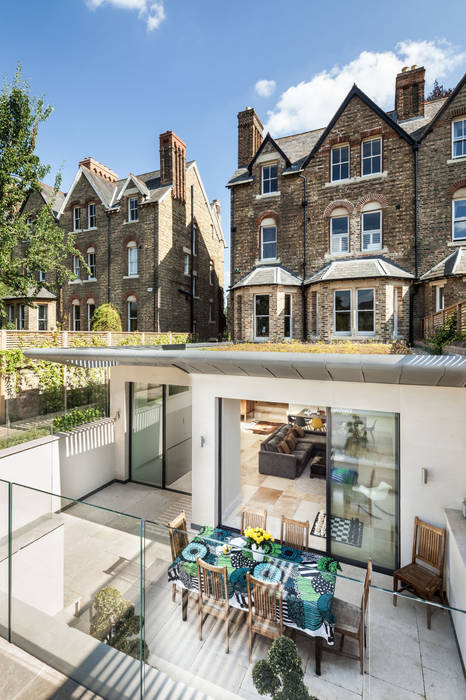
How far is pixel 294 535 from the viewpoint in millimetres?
5902

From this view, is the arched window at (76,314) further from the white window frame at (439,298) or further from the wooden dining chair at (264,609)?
the wooden dining chair at (264,609)

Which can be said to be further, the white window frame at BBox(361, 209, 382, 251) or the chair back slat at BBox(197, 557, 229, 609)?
the white window frame at BBox(361, 209, 382, 251)

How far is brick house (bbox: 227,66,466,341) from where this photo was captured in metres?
14.3

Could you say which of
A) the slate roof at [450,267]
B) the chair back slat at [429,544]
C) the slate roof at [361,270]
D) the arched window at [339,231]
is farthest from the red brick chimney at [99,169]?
the chair back slat at [429,544]

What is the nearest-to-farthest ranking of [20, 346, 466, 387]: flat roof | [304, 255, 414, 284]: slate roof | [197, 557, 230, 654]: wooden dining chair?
[197, 557, 230, 654]: wooden dining chair, [20, 346, 466, 387]: flat roof, [304, 255, 414, 284]: slate roof

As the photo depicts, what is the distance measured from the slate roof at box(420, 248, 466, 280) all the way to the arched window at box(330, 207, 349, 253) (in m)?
3.93

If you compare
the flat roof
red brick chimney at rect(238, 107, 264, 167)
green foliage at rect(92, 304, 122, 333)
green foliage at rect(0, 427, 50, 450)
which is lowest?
green foliage at rect(0, 427, 50, 450)

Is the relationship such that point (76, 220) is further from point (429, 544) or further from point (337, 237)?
point (429, 544)

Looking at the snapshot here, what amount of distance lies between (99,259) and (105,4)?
1497cm

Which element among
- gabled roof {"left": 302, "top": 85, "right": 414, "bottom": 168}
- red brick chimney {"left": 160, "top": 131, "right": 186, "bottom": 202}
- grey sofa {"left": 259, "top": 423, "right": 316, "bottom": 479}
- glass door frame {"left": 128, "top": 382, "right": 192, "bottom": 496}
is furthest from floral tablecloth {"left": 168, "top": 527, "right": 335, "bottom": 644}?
red brick chimney {"left": 160, "top": 131, "right": 186, "bottom": 202}

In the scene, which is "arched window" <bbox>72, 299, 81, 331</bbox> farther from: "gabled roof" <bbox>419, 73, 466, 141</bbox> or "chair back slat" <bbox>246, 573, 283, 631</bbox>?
"gabled roof" <bbox>419, 73, 466, 141</bbox>

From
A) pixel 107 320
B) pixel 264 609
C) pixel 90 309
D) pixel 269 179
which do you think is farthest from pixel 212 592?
pixel 90 309

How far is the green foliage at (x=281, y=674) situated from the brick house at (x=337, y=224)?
42.0 feet

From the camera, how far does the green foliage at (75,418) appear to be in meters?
9.05
